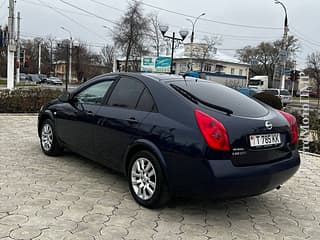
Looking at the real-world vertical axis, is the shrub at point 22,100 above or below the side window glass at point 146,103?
below

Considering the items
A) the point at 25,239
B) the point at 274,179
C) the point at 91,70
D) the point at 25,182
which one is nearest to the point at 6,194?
the point at 25,182

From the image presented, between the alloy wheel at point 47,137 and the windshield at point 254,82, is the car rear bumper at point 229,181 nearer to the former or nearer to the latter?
the alloy wheel at point 47,137

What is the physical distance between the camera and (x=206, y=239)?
313 centimetres

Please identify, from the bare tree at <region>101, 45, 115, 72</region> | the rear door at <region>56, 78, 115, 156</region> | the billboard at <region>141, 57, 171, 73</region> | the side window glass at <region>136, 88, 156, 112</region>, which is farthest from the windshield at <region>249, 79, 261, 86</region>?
the side window glass at <region>136, 88, 156, 112</region>

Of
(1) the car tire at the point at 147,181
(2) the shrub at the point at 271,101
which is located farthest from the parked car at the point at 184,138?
(2) the shrub at the point at 271,101

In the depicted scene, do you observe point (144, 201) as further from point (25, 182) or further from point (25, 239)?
point (25, 182)

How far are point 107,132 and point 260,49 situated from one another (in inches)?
2650

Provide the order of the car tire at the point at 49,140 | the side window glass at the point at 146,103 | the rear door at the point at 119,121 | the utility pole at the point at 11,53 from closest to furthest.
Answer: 1. the side window glass at the point at 146,103
2. the rear door at the point at 119,121
3. the car tire at the point at 49,140
4. the utility pole at the point at 11,53

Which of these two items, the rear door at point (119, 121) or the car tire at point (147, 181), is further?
the rear door at point (119, 121)

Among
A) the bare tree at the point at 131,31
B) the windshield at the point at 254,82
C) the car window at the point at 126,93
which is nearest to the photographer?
the car window at the point at 126,93

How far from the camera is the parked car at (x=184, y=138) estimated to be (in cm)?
322

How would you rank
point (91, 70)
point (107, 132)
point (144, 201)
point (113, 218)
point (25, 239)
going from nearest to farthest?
point (25, 239) < point (113, 218) < point (144, 201) < point (107, 132) < point (91, 70)

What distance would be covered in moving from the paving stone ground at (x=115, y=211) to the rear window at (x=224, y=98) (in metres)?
1.11

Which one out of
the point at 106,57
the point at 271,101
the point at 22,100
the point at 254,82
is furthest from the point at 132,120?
the point at 106,57
